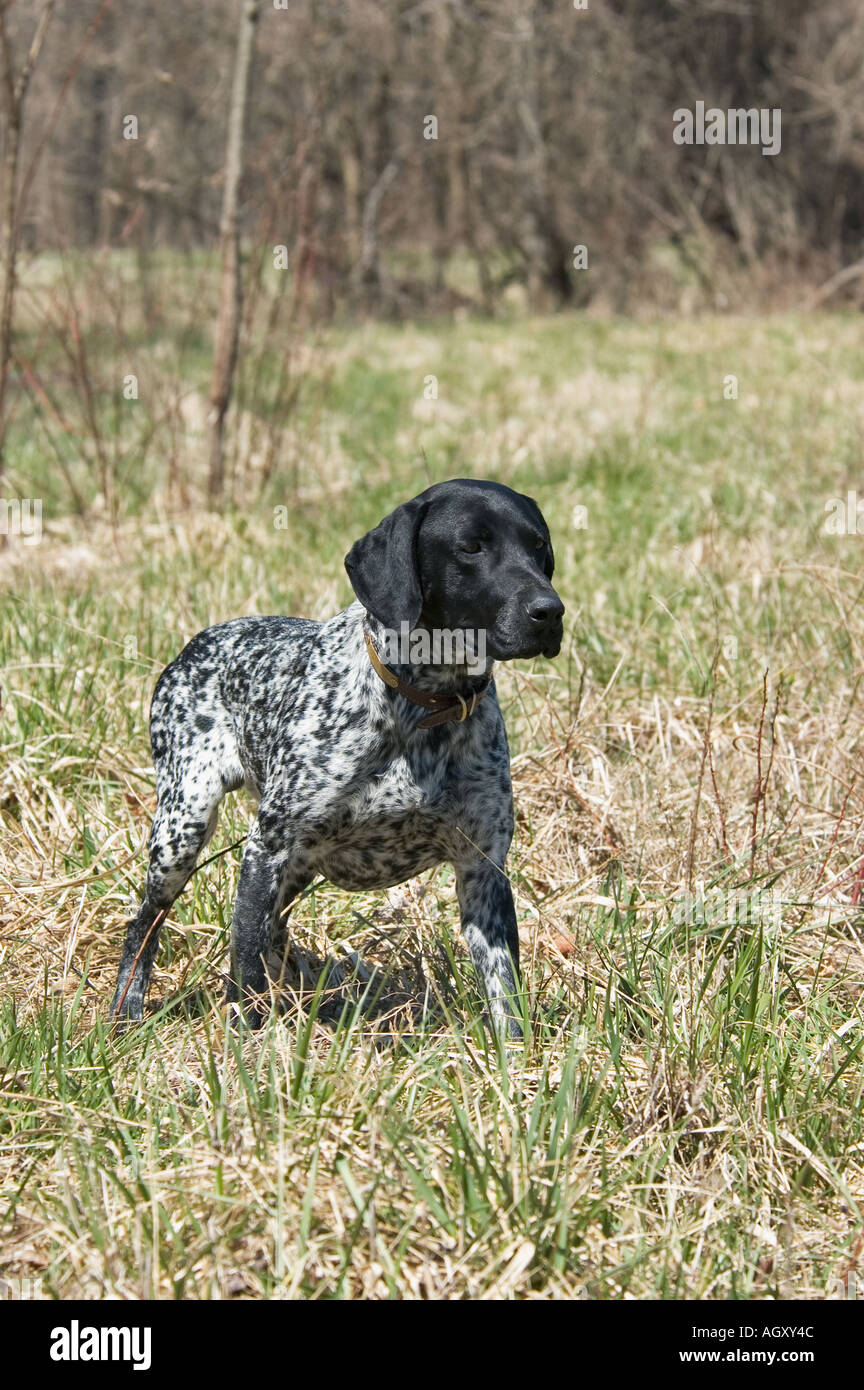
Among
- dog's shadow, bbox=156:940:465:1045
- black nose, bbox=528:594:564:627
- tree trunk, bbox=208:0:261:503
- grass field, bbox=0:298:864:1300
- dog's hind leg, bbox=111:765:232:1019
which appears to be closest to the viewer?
grass field, bbox=0:298:864:1300

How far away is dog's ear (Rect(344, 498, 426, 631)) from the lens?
122 inches

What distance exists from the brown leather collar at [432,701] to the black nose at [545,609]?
29 centimetres

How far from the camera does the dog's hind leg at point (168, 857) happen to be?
11.6 feet

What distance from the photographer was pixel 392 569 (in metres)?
3.14

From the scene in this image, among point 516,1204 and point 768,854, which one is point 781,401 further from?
point 516,1204

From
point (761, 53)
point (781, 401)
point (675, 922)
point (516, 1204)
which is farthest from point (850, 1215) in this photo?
point (761, 53)

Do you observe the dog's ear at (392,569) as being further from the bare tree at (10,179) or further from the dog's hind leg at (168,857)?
the bare tree at (10,179)

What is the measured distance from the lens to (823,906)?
3.65m

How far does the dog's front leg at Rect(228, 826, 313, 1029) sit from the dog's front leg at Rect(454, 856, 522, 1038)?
14.7 inches

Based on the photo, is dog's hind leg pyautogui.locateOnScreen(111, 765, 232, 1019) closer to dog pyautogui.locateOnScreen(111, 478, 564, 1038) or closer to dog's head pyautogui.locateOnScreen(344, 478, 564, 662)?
dog pyautogui.locateOnScreen(111, 478, 564, 1038)

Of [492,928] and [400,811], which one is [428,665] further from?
[492,928]

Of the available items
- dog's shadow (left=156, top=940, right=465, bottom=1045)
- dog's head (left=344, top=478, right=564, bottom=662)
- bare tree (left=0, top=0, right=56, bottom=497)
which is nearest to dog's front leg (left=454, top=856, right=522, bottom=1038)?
dog's shadow (left=156, top=940, right=465, bottom=1045)

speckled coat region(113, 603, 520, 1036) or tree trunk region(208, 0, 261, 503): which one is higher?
tree trunk region(208, 0, 261, 503)

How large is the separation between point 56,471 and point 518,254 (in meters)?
15.0
